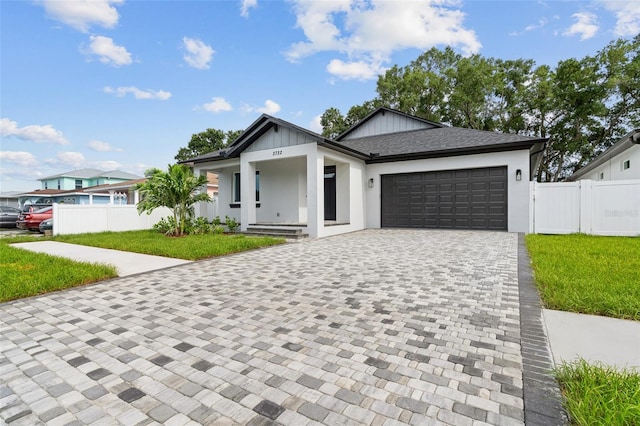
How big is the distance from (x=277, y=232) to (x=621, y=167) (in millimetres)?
13991

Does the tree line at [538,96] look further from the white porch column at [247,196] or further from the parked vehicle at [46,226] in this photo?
the parked vehicle at [46,226]

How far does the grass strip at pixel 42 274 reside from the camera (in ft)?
14.3

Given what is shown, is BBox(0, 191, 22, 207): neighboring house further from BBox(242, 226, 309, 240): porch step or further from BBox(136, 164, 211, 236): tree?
BBox(242, 226, 309, 240): porch step

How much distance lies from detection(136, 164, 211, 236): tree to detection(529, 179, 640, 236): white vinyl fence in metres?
11.4

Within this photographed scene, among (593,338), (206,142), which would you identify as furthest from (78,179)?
(593,338)

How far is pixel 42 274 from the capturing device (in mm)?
5074

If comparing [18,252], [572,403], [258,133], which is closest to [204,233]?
[258,133]

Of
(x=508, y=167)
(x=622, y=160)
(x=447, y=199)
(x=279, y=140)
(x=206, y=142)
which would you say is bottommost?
(x=447, y=199)

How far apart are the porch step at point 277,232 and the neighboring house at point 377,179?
0.28m

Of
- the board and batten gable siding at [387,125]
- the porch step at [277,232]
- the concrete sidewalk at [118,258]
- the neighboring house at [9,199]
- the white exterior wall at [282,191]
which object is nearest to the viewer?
the concrete sidewalk at [118,258]

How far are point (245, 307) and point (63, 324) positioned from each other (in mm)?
1861

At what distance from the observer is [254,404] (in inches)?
74.5

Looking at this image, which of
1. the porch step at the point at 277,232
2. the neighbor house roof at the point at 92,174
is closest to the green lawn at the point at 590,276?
the porch step at the point at 277,232

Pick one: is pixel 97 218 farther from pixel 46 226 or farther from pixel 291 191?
pixel 291 191
